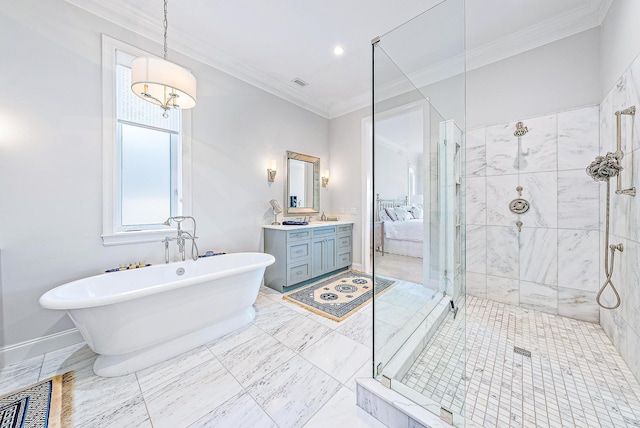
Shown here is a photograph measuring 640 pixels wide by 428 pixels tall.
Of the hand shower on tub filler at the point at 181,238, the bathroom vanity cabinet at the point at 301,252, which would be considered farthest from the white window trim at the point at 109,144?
the bathroom vanity cabinet at the point at 301,252

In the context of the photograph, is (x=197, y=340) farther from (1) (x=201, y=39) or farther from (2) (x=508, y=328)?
(1) (x=201, y=39)

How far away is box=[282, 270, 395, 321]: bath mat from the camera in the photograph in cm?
243

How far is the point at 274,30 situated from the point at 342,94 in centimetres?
158

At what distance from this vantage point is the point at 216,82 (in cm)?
277

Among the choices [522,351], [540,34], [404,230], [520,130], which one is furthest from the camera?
[404,230]

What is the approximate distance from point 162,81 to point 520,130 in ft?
10.7

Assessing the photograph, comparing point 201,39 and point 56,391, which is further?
point 201,39

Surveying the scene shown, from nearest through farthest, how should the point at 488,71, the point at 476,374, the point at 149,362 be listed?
the point at 476,374 → the point at 149,362 → the point at 488,71

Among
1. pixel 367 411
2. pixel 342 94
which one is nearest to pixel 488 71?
pixel 342 94

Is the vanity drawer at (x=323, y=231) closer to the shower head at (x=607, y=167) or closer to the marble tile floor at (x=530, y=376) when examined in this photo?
the marble tile floor at (x=530, y=376)

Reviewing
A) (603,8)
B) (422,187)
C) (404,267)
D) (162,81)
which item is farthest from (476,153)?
(162,81)

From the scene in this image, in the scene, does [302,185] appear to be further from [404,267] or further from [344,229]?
[404,267]

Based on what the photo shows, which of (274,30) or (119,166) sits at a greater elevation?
(274,30)

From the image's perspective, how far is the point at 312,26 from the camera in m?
2.35
